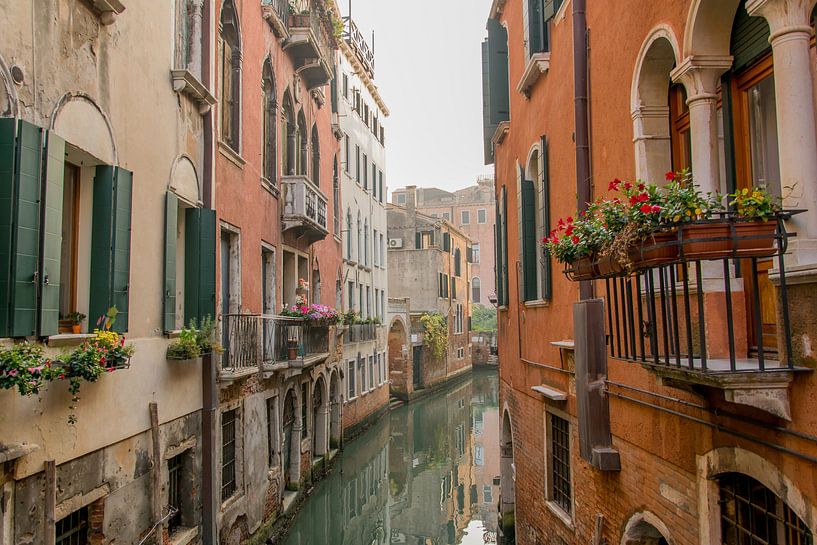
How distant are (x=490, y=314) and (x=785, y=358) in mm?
58249

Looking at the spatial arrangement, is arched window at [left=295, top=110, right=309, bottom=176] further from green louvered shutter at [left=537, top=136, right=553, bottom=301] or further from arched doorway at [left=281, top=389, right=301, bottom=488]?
green louvered shutter at [left=537, top=136, right=553, bottom=301]

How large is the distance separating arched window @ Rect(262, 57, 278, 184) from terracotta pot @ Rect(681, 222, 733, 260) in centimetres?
1039

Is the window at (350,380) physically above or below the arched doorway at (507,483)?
above

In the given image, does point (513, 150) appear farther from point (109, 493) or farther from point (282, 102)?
point (109, 493)

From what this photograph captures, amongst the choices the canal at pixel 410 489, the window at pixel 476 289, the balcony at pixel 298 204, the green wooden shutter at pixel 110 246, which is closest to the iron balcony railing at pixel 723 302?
the green wooden shutter at pixel 110 246

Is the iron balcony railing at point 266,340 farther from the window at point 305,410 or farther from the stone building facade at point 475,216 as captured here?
the stone building facade at point 475,216

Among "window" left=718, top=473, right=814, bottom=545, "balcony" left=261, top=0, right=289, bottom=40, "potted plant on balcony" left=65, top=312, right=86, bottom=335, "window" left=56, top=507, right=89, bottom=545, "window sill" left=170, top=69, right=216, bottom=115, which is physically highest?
"balcony" left=261, top=0, right=289, bottom=40

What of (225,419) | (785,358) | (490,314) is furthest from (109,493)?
(490,314)

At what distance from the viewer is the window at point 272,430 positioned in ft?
42.5

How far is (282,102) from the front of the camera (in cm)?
1410

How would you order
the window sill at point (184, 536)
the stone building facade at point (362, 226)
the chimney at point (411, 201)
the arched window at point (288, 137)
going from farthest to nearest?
the chimney at point (411, 201) → the stone building facade at point (362, 226) → the arched window at point (288, 137) → the window sill at point (184, 536)

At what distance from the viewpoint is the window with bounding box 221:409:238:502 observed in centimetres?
1010

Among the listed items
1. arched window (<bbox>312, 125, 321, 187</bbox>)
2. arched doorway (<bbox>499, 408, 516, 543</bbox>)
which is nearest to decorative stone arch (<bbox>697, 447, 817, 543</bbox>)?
arched doorway (<bbox>499, 408, 516, 543</bbox>)

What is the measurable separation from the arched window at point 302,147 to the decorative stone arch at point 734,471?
12.6 meters
